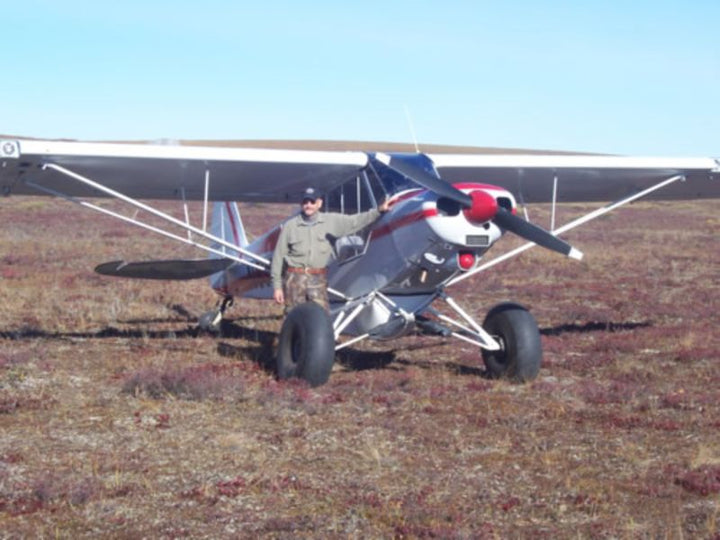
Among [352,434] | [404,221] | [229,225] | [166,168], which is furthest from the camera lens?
[229,225]

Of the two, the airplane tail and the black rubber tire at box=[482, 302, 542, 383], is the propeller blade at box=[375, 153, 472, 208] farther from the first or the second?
Result: the airplane tail

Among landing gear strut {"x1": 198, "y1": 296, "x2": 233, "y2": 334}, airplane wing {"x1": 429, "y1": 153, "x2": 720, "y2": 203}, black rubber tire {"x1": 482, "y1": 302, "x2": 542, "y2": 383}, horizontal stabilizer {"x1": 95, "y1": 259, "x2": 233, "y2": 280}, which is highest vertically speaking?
airplane wing {"x1": 429, "y1": 153, "x2": 720, "y2": 203}

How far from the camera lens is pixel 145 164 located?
955cm

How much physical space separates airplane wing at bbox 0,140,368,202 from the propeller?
1.20 m

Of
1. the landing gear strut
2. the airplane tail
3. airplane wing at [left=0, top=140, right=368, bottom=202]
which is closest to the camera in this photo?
airplane wing at [left=0, top=140, right=368, bottom=202]

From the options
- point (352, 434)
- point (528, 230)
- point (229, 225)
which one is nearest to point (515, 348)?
point (528, 230)

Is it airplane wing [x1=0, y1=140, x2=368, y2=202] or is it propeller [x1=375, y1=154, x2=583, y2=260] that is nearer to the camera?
propeller [x1=375, y1=154, x2=583, y2=260]

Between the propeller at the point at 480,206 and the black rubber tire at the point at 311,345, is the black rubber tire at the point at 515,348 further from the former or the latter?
the black rubber tire at the point at 311,345

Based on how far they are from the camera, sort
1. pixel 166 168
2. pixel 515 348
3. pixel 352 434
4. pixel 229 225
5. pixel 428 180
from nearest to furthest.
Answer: pixel 352 434 < pixel 428 180 < pixel 515 348 < pixel 166 168 < pixel 229 225

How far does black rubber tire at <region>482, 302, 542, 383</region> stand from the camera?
863cm

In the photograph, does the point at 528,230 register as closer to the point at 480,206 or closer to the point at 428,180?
the point at 480,206

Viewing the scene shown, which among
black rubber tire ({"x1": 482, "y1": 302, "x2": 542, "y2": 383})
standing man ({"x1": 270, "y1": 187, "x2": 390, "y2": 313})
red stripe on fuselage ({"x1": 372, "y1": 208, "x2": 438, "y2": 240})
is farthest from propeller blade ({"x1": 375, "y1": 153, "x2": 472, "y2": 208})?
black rubber tire ({"x1": 482, "y1": 302, "x2": 542, "y2": 383})

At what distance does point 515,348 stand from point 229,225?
6166mm

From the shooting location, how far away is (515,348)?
28.4 ft
